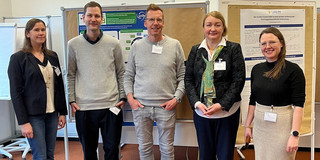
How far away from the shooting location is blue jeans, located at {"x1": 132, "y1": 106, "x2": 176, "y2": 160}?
7.06 feet

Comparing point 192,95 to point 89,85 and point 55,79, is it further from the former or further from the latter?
point 55,79

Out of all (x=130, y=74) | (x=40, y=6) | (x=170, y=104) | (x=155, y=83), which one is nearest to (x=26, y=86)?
(x=130, y=74)

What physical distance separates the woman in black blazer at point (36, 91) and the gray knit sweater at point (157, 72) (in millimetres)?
633

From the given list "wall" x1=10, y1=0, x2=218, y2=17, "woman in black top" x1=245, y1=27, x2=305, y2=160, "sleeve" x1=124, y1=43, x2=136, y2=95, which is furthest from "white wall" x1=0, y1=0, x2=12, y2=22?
"woman in black top" x1=245, y1=27, x2=305, y2=160

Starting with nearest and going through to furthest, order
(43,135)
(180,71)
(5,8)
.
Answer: (43,135)
(180,71)
(5,8)

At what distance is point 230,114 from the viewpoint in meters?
1.87

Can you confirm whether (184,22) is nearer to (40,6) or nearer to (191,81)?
(191,81)

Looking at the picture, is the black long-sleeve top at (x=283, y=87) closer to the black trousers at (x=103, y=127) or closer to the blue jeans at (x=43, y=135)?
the black trousers at (x=103, y=127)

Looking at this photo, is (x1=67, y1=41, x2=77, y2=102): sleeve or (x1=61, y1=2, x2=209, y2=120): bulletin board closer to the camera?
(x1=67, y1=41, x2=77, y2=102): sleeve

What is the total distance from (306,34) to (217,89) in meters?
1.45

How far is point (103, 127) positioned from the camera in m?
2.23

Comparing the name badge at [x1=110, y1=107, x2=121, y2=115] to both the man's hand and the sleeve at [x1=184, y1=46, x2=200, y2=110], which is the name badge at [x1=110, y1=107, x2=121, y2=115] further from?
the sleeve at [x1=184, y1=46, x2=200, y2=110]

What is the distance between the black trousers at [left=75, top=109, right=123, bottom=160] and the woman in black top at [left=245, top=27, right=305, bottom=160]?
1161 mm

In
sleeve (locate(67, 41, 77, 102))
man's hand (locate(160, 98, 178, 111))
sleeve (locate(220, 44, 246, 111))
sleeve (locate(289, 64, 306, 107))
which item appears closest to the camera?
sleeve (locate(289, 64, 306, 107))
